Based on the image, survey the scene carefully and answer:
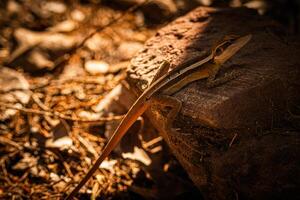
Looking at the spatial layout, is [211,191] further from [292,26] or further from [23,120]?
[292,26]

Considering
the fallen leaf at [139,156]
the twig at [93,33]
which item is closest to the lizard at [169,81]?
the fallen leaf at [139,156]

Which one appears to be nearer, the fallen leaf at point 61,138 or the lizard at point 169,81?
the lizard at point 169,81

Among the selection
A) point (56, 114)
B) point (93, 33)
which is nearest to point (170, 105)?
point (56, 114)

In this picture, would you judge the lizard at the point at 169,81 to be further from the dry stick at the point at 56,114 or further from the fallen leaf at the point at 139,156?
the dry stick at the point at 56,114

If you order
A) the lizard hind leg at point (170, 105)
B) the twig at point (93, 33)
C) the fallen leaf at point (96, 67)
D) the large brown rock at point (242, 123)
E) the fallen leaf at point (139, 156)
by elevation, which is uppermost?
the twig at point (93, 33)

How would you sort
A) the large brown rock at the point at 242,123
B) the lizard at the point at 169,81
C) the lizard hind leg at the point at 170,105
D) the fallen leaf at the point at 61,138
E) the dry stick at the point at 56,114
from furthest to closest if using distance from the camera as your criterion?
the dry stick at the point at 56,114, the fallen leaf at the point at 61,138, the lizard at the point at 169,81, the lizard hind leg at the point at 170,105, the large brown rock at the point at 242,123

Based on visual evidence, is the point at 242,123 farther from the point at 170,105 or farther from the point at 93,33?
the point at 93,33

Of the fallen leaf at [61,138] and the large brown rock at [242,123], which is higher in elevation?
the fallen leaf at [61,138]
